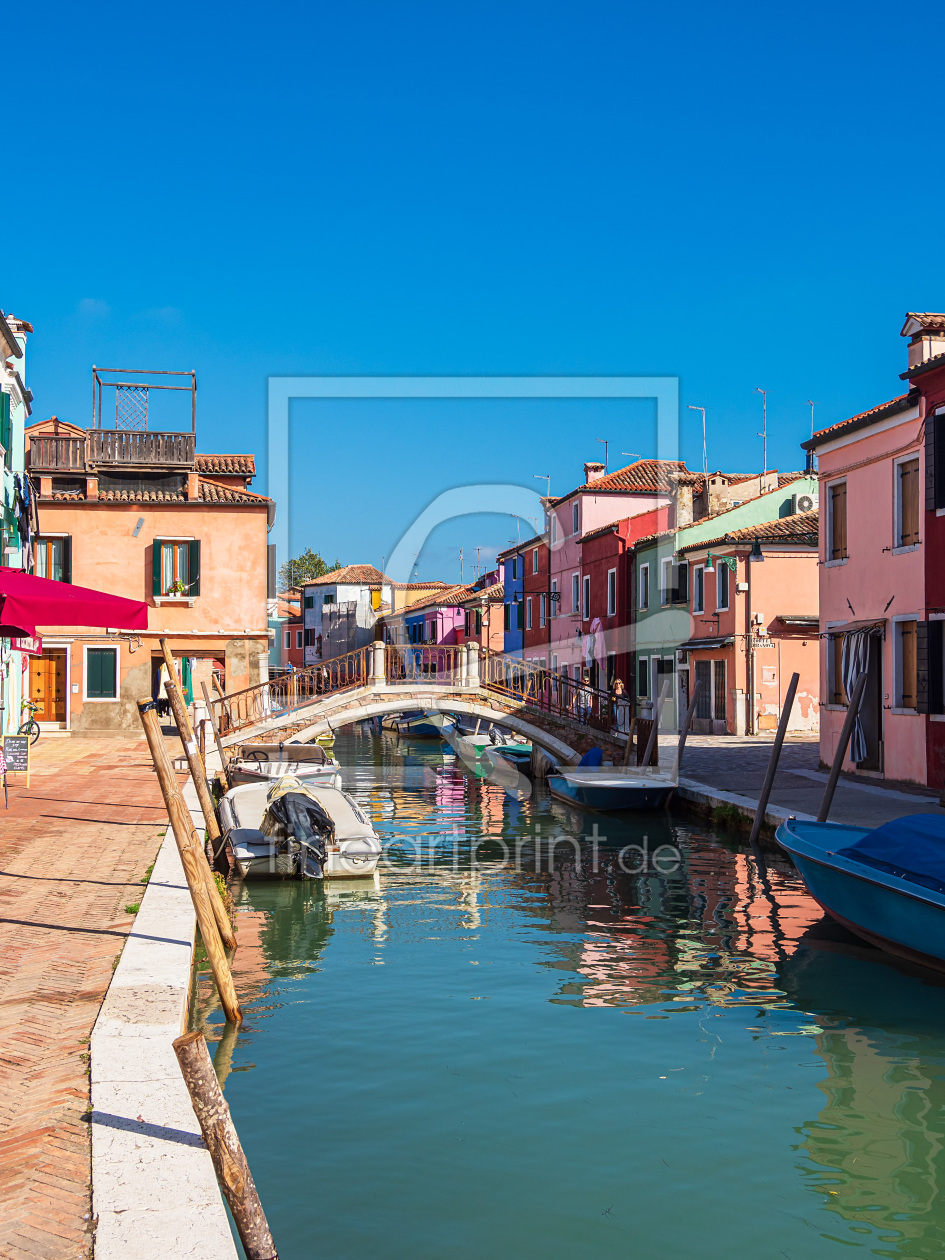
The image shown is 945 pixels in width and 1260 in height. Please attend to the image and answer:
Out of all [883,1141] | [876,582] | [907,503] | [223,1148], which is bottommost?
[883,1141]

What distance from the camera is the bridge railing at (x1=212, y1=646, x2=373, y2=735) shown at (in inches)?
997

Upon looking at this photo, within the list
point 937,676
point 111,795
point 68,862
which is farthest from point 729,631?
point 68,862

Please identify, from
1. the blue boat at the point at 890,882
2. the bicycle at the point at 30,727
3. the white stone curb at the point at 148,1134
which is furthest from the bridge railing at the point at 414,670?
the white stone curb at the point at 148,1134

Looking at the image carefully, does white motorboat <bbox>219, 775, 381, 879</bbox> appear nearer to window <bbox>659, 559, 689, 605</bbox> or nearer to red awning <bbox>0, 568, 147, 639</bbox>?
red awning <bbox>0, 568, 147, 639</bbox>

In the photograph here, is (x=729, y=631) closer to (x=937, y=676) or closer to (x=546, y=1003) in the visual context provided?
(x=937, y=676)

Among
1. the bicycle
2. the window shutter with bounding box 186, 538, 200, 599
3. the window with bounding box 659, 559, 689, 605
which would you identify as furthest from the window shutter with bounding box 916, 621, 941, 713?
the window shutter with bounding box 186, 538, 200, 599

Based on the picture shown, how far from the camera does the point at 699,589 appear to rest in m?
33.6

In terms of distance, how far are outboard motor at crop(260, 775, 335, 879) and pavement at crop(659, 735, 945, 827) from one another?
21.4 feet

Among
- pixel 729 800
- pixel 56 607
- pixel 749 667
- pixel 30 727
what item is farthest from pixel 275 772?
pixel 749 667

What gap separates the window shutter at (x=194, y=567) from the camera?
1209 inches

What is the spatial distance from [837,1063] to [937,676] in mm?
10851

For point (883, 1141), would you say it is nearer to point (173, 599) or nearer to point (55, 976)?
point (55, 976)

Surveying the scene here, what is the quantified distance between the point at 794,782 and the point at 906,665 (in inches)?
109

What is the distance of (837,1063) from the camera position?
24.5ft
